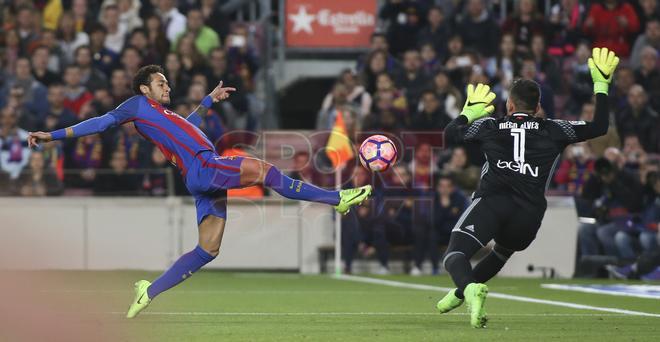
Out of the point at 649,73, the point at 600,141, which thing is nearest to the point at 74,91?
the point at 600,141

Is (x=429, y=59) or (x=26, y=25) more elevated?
(x=26, y=25)

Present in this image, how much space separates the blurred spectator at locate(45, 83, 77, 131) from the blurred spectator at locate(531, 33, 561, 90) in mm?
7373

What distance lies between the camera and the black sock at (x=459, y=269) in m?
8.61

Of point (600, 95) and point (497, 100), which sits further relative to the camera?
point (497, 100)

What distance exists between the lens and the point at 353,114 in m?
18.2

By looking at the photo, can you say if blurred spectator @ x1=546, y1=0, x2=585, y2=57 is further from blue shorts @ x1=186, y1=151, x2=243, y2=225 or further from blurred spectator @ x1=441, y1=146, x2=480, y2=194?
blue shorts @ x1=186, y1=151, x2=243, y2=225

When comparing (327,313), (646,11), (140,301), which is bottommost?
(327,313)

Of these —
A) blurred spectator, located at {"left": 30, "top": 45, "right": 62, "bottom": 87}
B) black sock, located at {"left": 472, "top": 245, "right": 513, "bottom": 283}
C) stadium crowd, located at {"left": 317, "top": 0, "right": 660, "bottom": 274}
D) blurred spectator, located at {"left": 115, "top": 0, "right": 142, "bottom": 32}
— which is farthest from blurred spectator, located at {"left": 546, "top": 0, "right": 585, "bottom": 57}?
black sock, located at {"left": 472, "top": 245, "right": 513, "bottom": 283}

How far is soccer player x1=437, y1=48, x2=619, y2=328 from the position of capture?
894 centimetres

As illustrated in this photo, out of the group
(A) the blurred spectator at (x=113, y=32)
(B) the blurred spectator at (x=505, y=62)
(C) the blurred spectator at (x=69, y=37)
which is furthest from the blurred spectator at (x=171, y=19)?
(B) the blurred spectator at (x=505, y=62)

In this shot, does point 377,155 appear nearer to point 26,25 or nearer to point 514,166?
point 514,166

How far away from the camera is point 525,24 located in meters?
20.5

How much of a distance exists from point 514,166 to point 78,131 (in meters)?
3.32

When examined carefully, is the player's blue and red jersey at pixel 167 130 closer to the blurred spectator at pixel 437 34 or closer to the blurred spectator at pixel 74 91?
the blurred spectator at pixel 74 91
